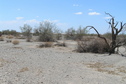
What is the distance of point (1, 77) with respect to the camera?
321 inches

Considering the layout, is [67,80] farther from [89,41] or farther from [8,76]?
[89,41]

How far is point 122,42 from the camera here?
21.9 metres

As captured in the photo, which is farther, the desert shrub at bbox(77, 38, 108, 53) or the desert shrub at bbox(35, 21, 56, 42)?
the desert shrub at bbox(35, 21, 56, 42)

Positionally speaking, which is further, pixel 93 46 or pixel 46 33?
pixel 46 33

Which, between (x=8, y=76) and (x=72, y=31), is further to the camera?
(x=72, y=31)

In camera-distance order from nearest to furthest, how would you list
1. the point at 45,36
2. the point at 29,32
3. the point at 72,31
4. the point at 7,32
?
1. the point at 45,36
2. the point at 29,32
3. the point at 72,31
4. the point at 7,32

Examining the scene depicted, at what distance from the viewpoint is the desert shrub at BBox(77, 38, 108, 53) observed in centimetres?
2270

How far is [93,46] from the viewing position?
2280cm

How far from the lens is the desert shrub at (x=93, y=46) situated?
2270 centimetres

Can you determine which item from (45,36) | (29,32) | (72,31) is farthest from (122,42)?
(72,31)

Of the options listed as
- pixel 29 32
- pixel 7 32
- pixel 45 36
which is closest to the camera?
pixel 45 36

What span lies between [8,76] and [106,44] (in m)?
16.6

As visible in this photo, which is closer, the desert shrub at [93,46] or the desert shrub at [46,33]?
the desert shrub at [93,46]

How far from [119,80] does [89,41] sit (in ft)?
48.4
